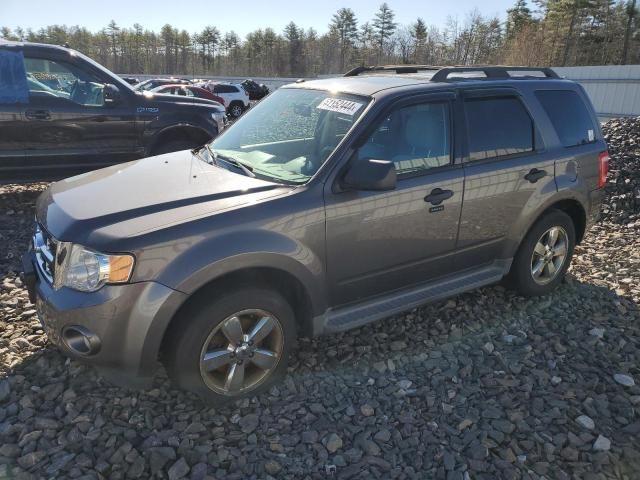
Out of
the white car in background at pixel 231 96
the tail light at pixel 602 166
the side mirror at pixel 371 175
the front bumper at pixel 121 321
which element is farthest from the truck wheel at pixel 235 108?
the front bumper at pixel 121 321

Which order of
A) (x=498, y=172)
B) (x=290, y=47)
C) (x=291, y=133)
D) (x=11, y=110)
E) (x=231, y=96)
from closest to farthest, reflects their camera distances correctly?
(x=291, y=133)
(x=498, y=172)
(x=11, y=110)
(x=231, y=96)
(x=290, y=47)

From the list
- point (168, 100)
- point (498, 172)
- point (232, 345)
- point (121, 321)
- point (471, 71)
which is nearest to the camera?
point (121, 321)

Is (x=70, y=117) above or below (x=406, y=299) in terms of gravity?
above

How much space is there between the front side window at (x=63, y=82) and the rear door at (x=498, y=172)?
4.96 m

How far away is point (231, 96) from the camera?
79.1 ft

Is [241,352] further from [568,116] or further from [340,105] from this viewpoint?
[568,116]

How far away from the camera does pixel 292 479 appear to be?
248cm

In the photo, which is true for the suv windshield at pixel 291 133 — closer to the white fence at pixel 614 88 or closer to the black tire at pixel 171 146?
the black tire at pixel 171 146

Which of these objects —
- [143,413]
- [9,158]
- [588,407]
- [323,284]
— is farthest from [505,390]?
[9,158]

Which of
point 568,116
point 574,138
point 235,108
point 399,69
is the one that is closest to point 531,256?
point 574,138

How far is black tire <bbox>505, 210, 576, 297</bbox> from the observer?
13.6 feet

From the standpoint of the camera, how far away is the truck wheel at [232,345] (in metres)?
2.68

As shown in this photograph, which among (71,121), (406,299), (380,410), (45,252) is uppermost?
(71,121)

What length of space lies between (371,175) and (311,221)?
44 cm
